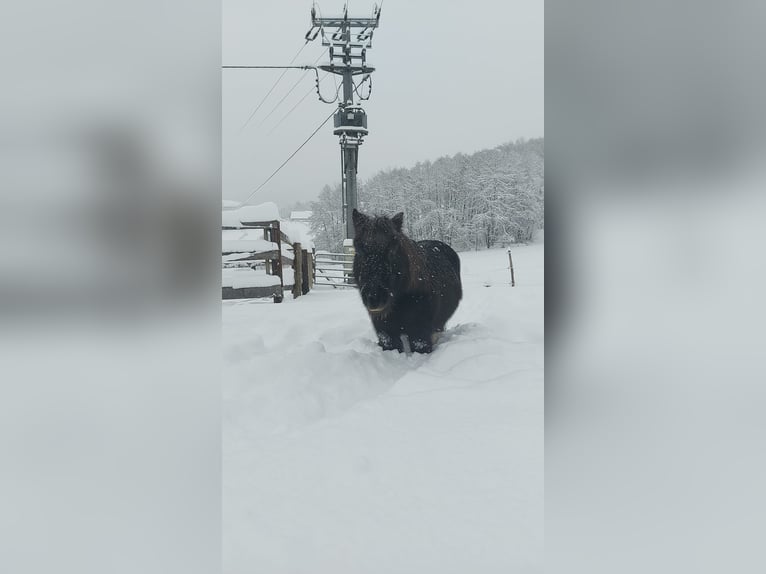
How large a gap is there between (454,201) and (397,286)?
20252mm

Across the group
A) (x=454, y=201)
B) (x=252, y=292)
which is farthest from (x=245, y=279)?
(x=454, y=201)

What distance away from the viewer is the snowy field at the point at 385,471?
0.97m

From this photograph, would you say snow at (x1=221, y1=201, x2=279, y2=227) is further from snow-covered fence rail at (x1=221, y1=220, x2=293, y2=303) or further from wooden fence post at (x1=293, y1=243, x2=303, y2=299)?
wooden fence post at (x1=293, y1=243, x2=303, y2=299)

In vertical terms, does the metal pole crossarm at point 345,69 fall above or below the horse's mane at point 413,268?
above

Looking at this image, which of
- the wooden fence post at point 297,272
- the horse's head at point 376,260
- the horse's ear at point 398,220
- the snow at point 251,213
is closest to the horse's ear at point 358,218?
the horse's head at point 376,260

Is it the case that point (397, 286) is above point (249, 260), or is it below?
below

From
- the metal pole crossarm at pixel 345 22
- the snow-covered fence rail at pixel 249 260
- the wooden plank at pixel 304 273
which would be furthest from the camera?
the metal pole crossarm at pixel 345 22

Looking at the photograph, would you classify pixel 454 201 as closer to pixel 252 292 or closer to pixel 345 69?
pixel 345 69

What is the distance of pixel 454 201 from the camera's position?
2309 centimetres

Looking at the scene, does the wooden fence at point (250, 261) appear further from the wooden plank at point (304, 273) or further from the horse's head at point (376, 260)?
the horse's head at point (376, 260)

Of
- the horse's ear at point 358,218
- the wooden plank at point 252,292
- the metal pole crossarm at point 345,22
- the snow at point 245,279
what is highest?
the metal pole crossarm at point 345,22
